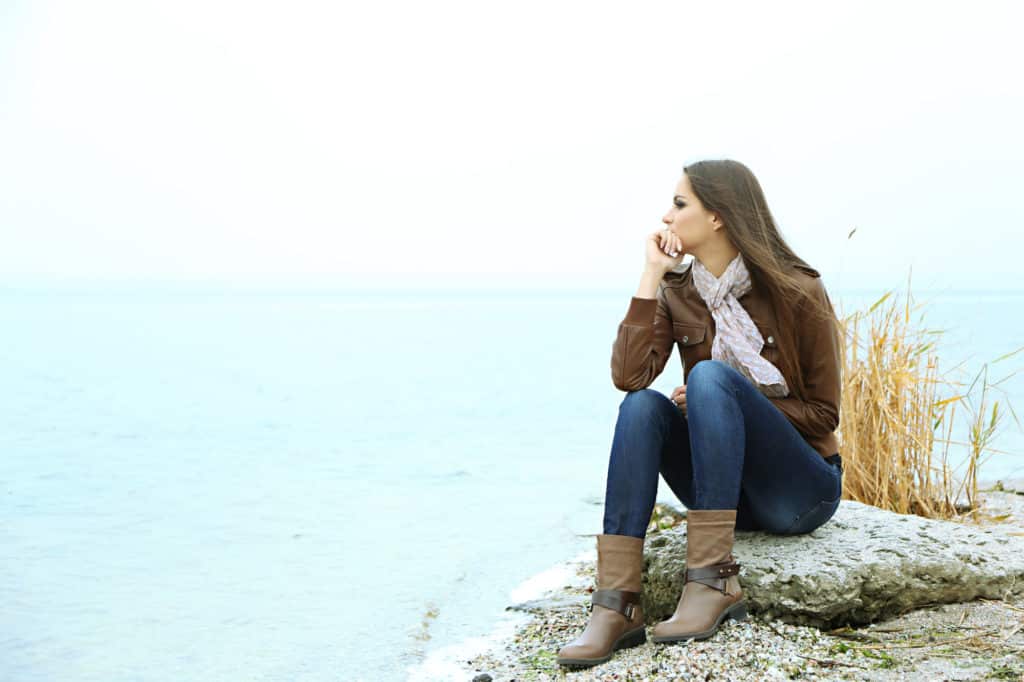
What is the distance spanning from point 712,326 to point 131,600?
304cm

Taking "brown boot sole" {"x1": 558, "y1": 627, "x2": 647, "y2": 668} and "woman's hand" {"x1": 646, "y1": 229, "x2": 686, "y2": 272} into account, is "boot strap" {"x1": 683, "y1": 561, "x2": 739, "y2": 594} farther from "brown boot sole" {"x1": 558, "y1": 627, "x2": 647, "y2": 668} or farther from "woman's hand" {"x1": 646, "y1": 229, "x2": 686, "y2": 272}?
"woman's hand" {"x1": 646, "y1": 229, "x2": 686, "y2": 272}

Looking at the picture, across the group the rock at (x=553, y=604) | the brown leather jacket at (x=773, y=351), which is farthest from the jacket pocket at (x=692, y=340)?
Result: the rock at (x=553, y=604)

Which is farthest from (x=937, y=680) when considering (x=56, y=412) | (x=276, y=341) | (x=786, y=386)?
(x=276, y=341)

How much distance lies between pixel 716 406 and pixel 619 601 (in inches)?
21.4

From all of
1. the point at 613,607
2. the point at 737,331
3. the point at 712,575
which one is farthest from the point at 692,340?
the point at 613,607

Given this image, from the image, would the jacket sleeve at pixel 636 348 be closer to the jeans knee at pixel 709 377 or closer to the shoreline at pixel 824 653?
the jeans knee at pixel 709 377

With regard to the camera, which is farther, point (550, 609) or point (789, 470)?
point (550, 609)

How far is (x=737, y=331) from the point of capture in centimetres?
245

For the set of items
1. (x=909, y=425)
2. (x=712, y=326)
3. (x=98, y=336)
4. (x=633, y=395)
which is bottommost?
(x=98, y=336)

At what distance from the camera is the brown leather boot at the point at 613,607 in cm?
230

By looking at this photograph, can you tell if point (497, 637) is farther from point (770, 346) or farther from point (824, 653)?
point (770, 346)

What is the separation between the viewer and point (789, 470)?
7.84 feet

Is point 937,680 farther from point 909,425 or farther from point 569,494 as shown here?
point 569,494

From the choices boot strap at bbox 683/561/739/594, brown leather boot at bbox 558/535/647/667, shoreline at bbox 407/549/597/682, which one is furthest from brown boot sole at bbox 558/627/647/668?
shoreline at bbox 407/549/597/682
